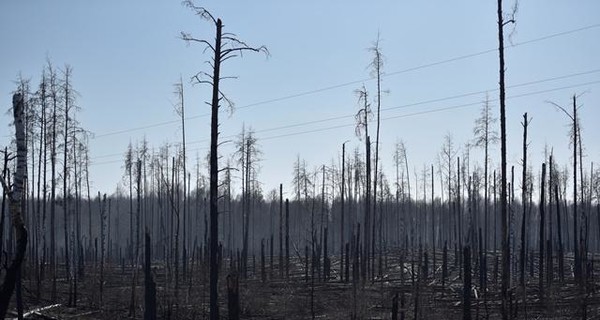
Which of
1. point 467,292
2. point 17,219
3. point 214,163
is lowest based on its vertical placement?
point 467,292

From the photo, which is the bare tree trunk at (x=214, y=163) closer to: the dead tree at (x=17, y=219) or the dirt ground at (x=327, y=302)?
the dirt ground at (x=327, y=302)

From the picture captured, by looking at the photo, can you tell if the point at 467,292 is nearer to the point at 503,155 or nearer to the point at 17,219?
the point at 503,155

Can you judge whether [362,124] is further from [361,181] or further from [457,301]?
[361,181]

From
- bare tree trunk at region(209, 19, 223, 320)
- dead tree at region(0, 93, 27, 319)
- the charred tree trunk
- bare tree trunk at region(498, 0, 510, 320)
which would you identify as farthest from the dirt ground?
dead tree at region(0, 93, 27, 319)

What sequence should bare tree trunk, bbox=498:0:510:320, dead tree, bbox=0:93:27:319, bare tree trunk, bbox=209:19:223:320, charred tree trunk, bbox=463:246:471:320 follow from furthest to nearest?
charred tree trunk, bbox=463:246:471:320
bare tree trunk, bbox=498:0:510:320
bare tree trunk, bbox=209:19:223:320
dead tree, bbox=0:93:27:319

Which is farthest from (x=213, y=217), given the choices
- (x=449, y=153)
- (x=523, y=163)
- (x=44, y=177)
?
(x=449, y=153)

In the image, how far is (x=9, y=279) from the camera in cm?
910

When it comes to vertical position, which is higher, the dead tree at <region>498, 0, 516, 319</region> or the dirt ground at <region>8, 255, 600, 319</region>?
the dead tree at <region>498, 0, 516, 319</region>

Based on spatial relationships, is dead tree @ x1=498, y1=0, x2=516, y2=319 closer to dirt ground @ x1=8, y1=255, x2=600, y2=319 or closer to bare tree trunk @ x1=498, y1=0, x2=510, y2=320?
bare tree trunk @ x1=498, y1=0, x2=510, y2=320

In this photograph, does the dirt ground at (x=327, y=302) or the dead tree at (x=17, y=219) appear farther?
the dirt ground at (x=327, y=302)

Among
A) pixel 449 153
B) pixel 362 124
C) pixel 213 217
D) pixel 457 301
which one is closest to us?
pixel 213 217

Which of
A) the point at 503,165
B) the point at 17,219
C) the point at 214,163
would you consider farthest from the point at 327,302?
the point at 17,219

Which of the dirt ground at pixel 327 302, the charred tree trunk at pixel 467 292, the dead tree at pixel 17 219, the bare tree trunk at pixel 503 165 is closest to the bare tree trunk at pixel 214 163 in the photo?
the dirt ground at pixel 327 302

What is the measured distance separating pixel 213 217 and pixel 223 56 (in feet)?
13.4
